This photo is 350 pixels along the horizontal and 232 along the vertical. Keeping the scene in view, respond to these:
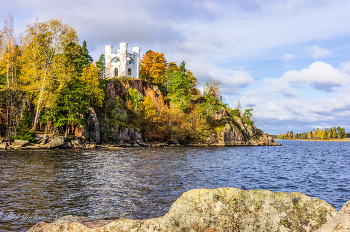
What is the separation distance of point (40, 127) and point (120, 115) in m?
18.2

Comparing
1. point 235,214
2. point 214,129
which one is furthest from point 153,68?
point 235,214

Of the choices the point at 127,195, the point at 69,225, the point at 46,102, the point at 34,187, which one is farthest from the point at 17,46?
the point at 69,225

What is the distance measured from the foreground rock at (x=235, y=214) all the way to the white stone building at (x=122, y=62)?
7277 cm

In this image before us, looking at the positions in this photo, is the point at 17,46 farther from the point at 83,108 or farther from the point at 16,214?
the point at 16,214

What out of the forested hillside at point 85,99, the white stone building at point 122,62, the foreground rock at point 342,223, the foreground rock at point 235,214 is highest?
the white stone building at point 122,62

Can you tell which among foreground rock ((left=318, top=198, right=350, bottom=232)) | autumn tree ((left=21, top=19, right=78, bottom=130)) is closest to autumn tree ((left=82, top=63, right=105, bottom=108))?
autumn tree ((left=21, top=19, right=78, bottom=130))

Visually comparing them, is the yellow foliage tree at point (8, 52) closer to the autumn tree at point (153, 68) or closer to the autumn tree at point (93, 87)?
the autumn tree at point (93, 87)

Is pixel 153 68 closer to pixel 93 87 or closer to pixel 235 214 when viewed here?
pixel 93 87

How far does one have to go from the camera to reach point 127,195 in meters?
11.2

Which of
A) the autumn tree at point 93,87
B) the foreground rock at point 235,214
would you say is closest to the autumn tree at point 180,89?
the autumn tree at point 93,87

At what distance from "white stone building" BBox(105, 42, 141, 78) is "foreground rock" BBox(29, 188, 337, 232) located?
72.8 metres

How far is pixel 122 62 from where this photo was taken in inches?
2933

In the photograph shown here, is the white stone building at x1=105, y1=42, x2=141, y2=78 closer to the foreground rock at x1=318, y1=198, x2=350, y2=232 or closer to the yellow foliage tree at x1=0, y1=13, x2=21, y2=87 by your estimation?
the yellow foliage tree at x1=0, y1=13, x2=21, y2=87

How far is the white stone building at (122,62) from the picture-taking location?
73831mm
